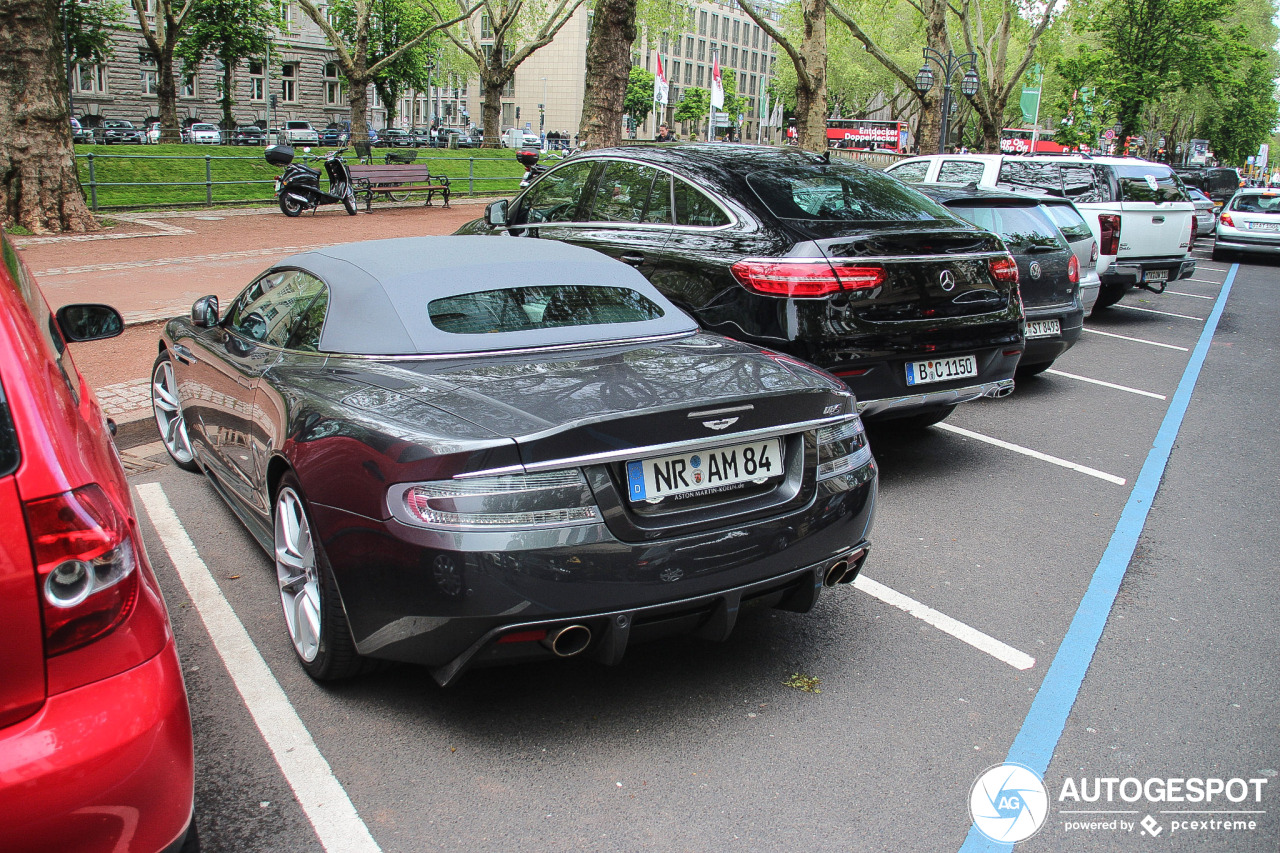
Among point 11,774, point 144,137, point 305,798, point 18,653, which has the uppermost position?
point 144,137

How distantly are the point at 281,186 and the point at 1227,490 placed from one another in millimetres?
16982

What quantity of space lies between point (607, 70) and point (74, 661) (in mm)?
15209

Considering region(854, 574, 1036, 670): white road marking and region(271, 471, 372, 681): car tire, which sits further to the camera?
region(854, 574, 1036, 670): white road marking

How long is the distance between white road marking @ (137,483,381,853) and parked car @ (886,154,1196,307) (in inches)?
395

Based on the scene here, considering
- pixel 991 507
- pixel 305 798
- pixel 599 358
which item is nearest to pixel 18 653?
pixel 305 798

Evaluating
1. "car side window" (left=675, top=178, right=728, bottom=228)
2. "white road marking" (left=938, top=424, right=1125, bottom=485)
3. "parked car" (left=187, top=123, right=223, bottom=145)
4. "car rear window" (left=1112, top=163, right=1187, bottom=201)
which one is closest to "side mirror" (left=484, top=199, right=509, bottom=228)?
"car side window" (left=675, top=178, right=728, bottom=228)

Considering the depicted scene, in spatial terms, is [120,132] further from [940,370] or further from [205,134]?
[940,370]

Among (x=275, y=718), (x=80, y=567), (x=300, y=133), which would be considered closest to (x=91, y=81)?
Result: (x=300, y=133)

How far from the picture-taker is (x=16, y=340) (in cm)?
197

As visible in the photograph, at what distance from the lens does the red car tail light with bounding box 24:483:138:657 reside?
1.76 meters

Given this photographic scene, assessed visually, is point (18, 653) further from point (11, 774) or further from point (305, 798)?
point (305, 798)

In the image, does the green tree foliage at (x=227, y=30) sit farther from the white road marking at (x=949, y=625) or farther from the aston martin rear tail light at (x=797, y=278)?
the white road marking at (x=949, y=625)

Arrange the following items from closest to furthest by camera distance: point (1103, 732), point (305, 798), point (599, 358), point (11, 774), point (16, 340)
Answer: point (11, 774), point (16, 340), point (305, 798), point (1103, 732), point (599, 358)

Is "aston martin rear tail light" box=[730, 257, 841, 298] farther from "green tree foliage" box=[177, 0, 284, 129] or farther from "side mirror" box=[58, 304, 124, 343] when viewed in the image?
"green tree foliage" box=[177, 0, 284, 129]
